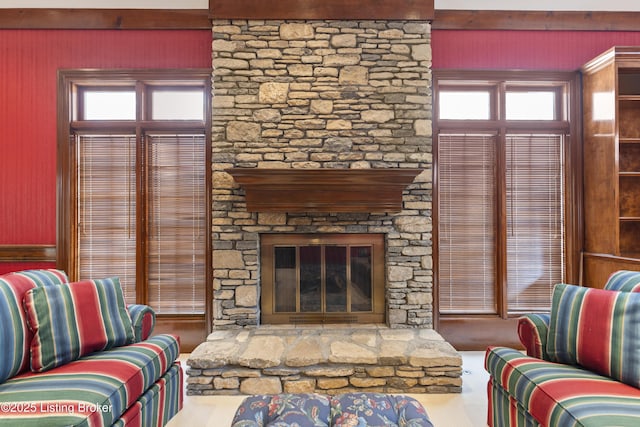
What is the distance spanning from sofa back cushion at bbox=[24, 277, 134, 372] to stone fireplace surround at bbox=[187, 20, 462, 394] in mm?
1241

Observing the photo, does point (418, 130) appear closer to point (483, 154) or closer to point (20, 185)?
point (483, 154)

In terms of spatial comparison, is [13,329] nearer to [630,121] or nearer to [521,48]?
[521,48]

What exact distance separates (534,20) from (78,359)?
4.73m

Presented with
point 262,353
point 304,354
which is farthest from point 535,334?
point 262,353

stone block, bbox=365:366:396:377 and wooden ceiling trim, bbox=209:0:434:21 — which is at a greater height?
wooden ceiling trim, bbox=209:0:434:21

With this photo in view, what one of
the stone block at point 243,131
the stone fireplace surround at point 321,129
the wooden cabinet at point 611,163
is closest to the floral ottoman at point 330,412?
the stone fireplace surround at point 321,129

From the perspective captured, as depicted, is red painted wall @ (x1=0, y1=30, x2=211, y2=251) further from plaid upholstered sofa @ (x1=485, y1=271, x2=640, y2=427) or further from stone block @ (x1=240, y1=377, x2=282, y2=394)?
plaid upholstered sofa @ (x1=485, y1=271, x2=640, y2=427)

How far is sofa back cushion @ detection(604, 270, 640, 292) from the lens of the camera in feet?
6.45

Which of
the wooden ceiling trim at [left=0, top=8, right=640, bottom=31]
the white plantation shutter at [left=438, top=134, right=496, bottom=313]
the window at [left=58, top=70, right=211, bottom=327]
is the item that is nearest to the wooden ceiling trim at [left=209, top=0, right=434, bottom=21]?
the wooden ceiling trim at [left=0, top=8, right=640, bottom=31]

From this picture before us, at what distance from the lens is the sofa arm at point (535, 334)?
205 centimetres

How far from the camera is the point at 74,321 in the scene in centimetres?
200

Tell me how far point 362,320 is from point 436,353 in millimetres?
876

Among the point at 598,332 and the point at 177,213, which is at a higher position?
the point at 177,213

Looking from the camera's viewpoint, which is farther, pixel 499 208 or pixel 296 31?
pixel 499 208
